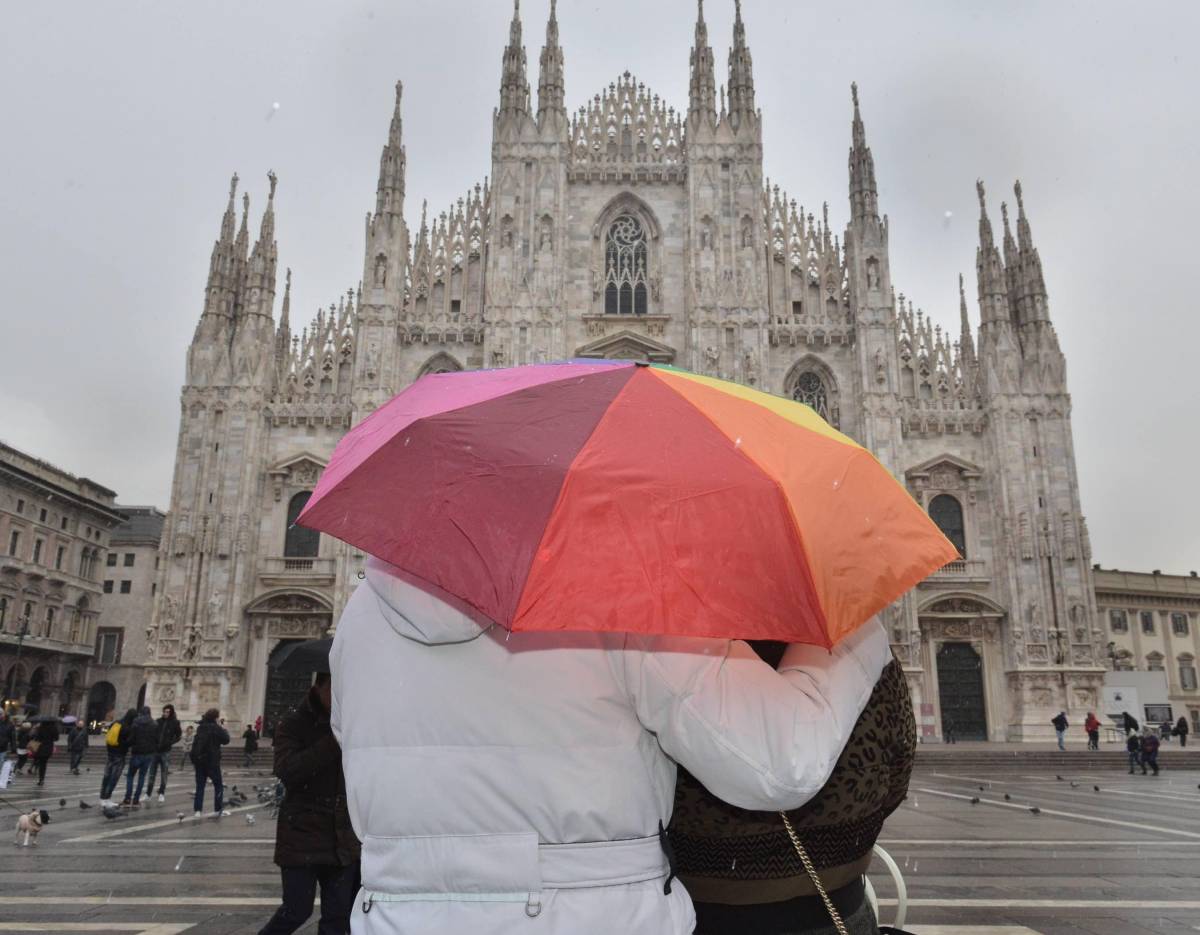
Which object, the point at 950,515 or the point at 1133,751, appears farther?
the point at 950,515

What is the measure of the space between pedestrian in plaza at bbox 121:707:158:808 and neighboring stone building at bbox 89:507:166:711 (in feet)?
136

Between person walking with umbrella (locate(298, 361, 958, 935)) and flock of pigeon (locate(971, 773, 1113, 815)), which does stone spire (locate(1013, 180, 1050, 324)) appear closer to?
flock of pigeon (locate(971, 773, 1113, 815))

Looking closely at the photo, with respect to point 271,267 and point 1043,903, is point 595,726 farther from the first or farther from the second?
point 271,267

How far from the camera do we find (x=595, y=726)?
1936 millimetres

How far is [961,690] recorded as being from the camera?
28766 mm

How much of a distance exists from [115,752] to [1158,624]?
56.1 metres

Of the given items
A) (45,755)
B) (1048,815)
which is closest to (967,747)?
(1048,815)

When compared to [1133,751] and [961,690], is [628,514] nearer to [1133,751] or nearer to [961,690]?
[1133,751]

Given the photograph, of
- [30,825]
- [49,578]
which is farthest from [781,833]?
[49,578]

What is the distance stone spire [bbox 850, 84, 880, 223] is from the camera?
104 ft

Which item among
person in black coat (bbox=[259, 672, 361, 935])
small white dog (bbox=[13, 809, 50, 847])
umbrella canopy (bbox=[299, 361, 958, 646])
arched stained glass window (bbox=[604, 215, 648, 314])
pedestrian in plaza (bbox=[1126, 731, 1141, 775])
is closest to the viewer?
umbrella canopy (bbox=[299, 361, 958, 646])

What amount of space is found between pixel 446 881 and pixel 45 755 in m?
19.2

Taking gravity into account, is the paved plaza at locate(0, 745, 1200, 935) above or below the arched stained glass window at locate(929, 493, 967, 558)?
below

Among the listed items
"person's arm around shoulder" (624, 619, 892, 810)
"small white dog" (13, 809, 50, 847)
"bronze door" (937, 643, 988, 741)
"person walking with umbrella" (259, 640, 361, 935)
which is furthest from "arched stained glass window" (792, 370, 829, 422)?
"person's arm around shoulder" (624, 619, 892, 810)
